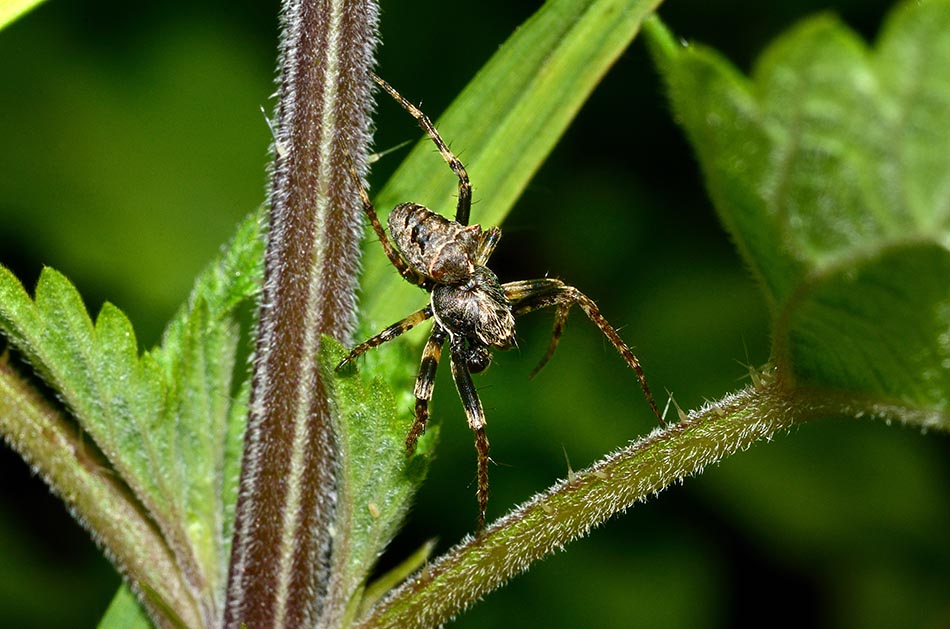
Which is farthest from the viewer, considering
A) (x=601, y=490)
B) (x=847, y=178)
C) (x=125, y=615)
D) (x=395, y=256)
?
(x=395, y=256)

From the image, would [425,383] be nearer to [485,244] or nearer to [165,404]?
[485,244]

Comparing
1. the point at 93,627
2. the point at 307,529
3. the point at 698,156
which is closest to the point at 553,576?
the point at 93,627

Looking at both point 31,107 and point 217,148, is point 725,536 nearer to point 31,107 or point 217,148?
point 217,148

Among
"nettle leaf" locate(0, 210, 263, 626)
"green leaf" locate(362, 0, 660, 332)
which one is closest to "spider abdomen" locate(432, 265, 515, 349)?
"green leaf" locate(362, 0, 660, 332)

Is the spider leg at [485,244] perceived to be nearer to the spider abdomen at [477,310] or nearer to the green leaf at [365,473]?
the spider abdomen at [477,310]

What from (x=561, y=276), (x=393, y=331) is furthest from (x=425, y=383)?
(x=561, y=276)

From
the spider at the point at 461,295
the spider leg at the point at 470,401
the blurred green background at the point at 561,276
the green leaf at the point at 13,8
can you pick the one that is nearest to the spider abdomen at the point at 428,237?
the spider at the point at 461,295

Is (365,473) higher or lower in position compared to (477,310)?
higher
